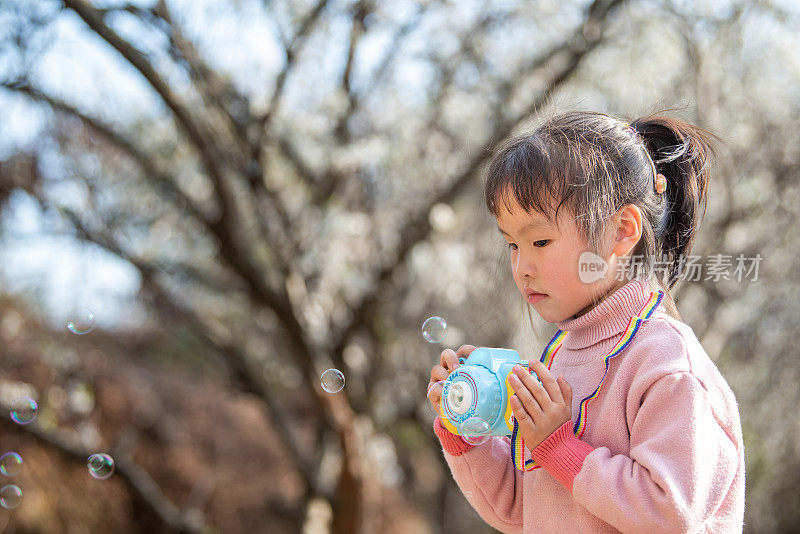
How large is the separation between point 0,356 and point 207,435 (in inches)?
124

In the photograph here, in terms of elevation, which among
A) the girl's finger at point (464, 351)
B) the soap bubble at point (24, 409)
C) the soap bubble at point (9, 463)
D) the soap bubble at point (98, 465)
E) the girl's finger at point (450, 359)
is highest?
the girl's finger at point (450, 359)

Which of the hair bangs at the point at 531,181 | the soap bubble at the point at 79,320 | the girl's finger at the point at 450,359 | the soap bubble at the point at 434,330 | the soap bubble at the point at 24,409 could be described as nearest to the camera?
the hair bangs at the point at 531,181

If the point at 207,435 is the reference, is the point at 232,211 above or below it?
above

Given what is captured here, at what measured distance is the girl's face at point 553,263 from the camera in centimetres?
139

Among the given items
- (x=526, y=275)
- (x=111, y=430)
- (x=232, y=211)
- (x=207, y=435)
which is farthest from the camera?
(x=207, y=435)

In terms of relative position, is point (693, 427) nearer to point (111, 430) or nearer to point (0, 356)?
point (0, 356)

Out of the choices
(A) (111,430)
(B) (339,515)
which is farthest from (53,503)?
(B) (339,515)

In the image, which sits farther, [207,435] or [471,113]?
[207,435]

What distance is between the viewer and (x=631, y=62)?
489cm

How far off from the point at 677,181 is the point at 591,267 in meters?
0.28

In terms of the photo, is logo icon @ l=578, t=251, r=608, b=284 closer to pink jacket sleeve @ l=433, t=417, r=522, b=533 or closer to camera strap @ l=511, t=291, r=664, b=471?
camera strap @ l=511, t=291, r=664, b=471

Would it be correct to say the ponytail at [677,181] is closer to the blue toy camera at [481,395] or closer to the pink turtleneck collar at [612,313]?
the pink turtleneck collar at [612,313]

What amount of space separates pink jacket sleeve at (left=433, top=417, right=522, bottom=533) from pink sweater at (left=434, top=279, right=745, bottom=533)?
0.09 metres

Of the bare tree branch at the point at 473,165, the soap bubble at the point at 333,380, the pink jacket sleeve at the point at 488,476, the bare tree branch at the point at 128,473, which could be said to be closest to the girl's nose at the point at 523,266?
the pink jacket sleeve at the point at 488,476
